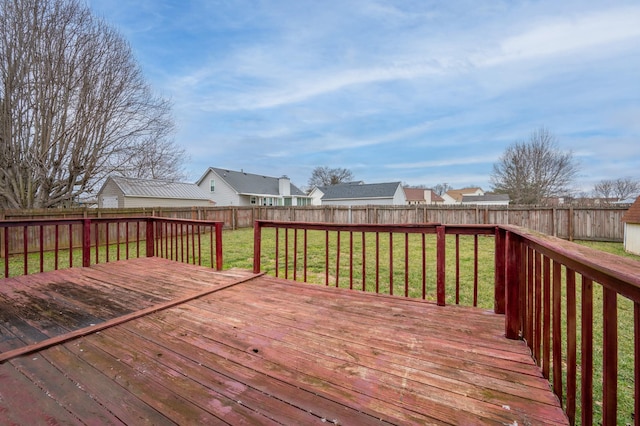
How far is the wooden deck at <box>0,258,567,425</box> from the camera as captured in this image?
132 cm

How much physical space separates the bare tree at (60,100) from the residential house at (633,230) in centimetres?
1521

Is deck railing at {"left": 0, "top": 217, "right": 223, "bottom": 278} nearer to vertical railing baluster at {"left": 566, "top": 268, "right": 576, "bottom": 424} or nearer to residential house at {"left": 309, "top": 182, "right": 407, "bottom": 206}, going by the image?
vertical railing baluster at {"left": 566, "top": 268, "right": 576, "bottom": 424}

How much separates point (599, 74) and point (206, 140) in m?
19.9

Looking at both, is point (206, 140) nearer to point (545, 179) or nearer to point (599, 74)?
point (599, 74)

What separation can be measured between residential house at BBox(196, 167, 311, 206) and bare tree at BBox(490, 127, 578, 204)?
1835 centimetres

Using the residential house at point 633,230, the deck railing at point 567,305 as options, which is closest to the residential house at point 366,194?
the residential house at point 633,230

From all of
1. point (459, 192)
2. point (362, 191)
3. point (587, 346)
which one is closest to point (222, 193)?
point (362, 191)

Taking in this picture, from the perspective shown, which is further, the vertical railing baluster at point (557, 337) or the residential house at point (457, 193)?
the residential house at point (457, 193)

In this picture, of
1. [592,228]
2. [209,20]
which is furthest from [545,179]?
[209,20]

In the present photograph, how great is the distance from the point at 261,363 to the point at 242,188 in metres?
23.4

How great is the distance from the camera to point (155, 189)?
17047 millimetres

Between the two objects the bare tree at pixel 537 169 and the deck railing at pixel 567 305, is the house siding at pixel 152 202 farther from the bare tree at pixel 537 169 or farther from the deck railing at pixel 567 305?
the bare tree at pixel 537 169

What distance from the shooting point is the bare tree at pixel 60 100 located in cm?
783

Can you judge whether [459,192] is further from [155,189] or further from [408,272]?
[408,272]
